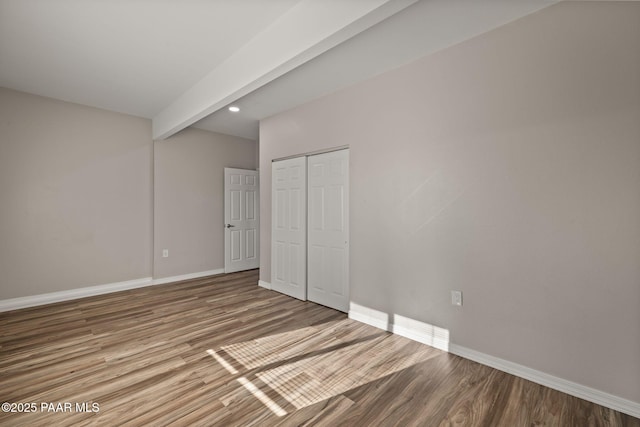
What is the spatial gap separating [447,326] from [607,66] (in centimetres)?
226

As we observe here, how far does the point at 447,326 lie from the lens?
261 cm

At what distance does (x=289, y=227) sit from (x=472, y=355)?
273 centimetres

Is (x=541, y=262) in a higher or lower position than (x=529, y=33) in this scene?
lower

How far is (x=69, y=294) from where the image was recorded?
4062 millimetres

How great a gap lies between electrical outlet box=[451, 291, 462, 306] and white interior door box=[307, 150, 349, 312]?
1.27m

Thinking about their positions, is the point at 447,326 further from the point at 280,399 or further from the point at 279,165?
the point at 279,165

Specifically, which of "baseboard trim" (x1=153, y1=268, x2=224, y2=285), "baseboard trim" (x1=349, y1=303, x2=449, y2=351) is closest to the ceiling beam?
"baseboard trim" (x1=349, y1=303, x2=449, y2=351)

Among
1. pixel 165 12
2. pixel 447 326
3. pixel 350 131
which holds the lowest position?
pixel 447 326

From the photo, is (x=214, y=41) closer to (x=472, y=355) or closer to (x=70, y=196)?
(x=70, y=196)

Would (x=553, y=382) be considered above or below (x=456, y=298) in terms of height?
below

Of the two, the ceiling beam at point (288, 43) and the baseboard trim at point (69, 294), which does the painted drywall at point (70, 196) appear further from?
the ceiling beam at point (288, 43)

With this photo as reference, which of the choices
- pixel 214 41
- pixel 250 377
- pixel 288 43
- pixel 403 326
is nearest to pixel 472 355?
pixel 403 326

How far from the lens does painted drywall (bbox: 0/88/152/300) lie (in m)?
3.67

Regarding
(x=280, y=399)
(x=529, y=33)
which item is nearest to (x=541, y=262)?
(x=529, y=33)
